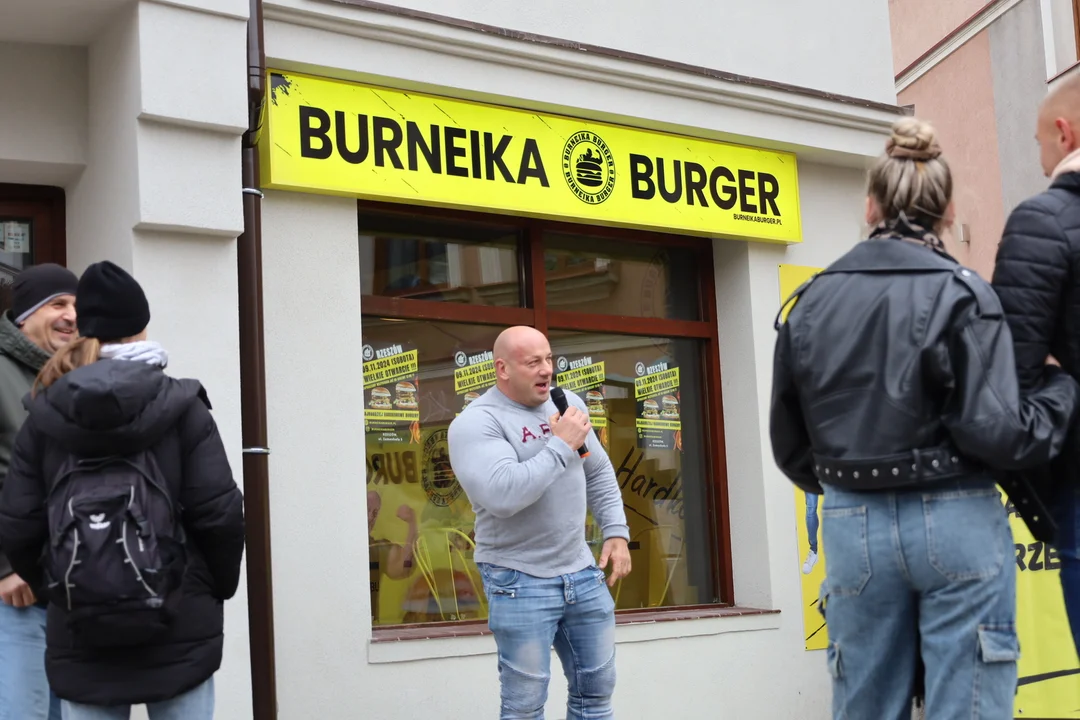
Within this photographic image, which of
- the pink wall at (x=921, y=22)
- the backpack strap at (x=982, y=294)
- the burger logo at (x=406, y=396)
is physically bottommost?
the backpack strap at (x=982, y=294)

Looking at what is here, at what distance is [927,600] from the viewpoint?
283 cm

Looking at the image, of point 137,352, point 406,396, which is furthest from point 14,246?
point 137,352

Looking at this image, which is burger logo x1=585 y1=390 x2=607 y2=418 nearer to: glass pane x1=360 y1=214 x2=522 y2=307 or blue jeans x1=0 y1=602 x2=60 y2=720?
glass pane x1=360 y1=214 x2=522 y2=307

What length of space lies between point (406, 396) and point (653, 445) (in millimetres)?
1869

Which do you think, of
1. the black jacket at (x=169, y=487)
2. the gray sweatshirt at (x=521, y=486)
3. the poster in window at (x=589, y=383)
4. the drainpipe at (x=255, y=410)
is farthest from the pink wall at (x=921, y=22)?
the black jacket at (x=169, y=487)

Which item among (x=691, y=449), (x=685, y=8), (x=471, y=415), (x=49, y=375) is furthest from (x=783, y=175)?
(x=49, y=375)

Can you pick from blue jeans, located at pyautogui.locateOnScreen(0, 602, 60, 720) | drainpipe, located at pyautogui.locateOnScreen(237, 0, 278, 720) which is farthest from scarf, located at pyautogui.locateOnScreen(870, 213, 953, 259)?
drainpipe, located at pyautogui.locateOnScreen(237, 0, 278, 720)

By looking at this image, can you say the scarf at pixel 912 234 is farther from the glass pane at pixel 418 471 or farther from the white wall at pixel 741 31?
the white wall at pixel 741 31

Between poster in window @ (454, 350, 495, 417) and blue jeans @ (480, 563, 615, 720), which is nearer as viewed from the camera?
blue jeans @ (480, 563, 615, 720)

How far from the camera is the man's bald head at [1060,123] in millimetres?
3238

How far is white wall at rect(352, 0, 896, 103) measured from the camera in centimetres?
744

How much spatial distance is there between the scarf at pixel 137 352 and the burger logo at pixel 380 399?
322cm

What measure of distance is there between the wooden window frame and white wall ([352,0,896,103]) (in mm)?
1117

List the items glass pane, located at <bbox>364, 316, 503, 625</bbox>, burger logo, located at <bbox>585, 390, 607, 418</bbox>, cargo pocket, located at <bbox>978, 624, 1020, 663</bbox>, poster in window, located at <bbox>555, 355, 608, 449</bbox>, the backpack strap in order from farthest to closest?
burger logo, located at <bbox>585, 390, 607, 418</bbox>
poster in window, located at <bbox>555, 355, 608, 449</bbox>
glass pane, located at <bbox>364, 316, 503, 625</bbox>
the backpack strap
cargo pocket, located at <bbox>978, 624, 1020, 663</bbox>
